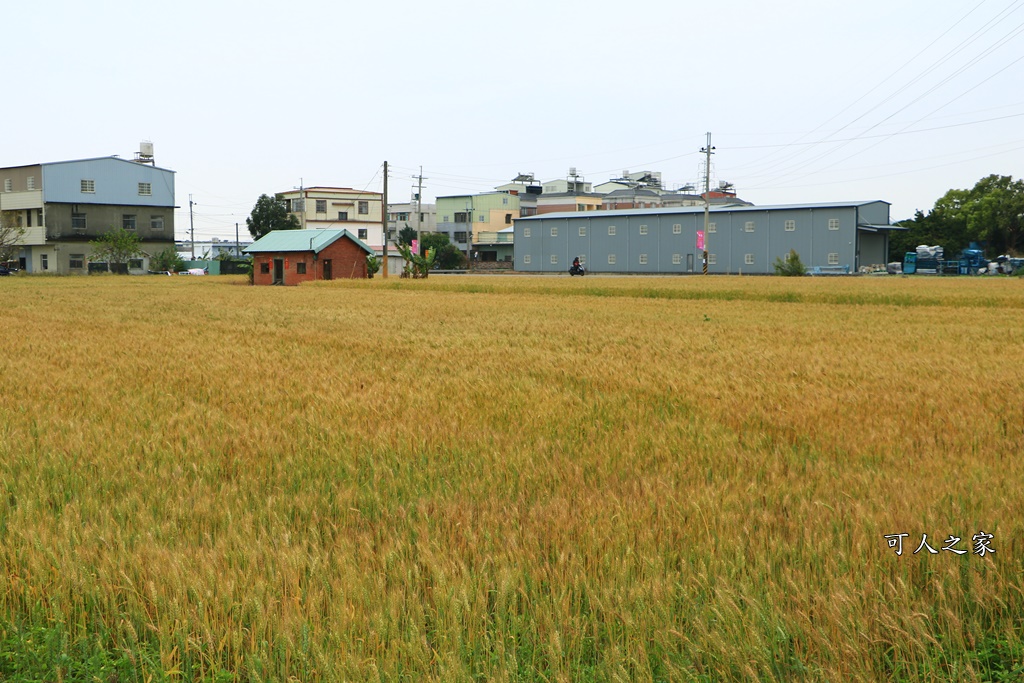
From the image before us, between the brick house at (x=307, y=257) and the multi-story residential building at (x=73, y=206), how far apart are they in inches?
781

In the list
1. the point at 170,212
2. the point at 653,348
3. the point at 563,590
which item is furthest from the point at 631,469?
the point at 170,212

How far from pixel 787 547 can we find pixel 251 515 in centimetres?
239

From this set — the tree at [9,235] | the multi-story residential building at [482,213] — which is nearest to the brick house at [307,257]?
the tree at [9,235]

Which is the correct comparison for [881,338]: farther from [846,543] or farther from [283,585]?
[283,585]

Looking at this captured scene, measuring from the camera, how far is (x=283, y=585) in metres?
3.51

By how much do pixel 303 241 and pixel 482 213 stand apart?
5622 centimetres

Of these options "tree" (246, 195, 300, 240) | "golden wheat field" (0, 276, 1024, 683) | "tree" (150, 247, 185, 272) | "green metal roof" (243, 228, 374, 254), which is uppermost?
"tree" (246, 195, 300, 240)

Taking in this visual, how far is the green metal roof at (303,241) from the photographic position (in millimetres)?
60753

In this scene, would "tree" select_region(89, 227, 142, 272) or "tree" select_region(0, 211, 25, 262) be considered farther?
"tree" select_region(89, 227, 142, 272)

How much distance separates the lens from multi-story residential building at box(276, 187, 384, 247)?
4168 inches

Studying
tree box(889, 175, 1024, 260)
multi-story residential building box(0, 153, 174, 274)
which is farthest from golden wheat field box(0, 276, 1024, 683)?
tree box(889, 175, 1024, 260)

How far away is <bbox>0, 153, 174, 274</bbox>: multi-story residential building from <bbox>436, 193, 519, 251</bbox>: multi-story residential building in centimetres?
4376

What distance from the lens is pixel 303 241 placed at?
2440 inches

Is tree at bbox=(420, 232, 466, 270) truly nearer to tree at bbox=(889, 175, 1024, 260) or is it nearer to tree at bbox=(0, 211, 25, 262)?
tree at bbox=(0, 211, 25, 262)
